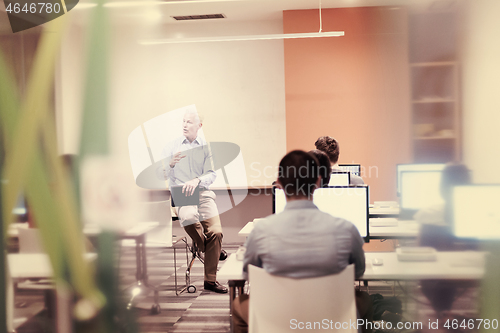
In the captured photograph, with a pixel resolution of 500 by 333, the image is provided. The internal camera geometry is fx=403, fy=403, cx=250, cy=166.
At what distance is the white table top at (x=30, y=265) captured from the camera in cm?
164

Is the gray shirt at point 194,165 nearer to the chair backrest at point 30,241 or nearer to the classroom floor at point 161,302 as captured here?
the classroom floor at point 161,302

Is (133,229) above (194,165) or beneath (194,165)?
beneath

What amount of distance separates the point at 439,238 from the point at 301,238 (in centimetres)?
58

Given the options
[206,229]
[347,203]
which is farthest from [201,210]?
[347,203]

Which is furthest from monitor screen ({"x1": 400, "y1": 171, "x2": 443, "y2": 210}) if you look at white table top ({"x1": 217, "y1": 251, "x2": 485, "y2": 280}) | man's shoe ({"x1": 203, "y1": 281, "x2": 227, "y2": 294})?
man's shoe ({"x1": 203, "y1": 281, "x2": 227, "y2": 294})

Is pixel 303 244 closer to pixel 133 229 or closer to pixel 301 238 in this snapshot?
pixel 301 238

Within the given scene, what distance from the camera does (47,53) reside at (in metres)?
1.59

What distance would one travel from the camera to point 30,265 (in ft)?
5.39

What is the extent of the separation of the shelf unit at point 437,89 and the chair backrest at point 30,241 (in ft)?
5.01

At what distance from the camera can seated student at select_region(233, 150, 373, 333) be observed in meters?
1.48

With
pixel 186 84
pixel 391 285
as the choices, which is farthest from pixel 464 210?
pixel 186 84

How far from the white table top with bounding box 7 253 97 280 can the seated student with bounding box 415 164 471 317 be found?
135cm

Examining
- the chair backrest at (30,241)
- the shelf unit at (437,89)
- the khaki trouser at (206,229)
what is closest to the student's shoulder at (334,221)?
the shelf unit at (437,89)

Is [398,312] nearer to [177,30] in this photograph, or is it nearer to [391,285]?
[391,285]
